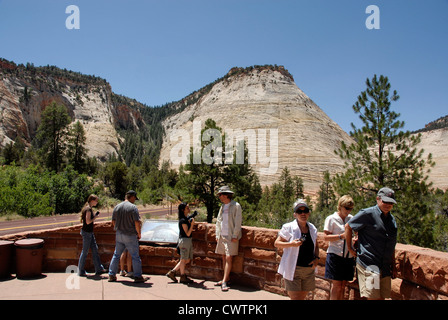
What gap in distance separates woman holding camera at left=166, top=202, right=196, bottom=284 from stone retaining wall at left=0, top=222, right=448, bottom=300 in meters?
0.34

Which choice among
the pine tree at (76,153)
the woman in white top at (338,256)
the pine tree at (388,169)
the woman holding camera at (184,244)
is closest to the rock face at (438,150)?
the pine tree at (388,169)

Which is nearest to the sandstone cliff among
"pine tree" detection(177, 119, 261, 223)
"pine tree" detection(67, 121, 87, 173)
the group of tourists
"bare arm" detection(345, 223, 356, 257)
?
"pine tree" detection(67, 121, 87, 173)

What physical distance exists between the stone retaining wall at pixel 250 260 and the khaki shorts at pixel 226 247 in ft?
0.74

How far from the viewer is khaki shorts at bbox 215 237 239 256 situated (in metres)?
4.71

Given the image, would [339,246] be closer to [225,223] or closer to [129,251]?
[225,223]

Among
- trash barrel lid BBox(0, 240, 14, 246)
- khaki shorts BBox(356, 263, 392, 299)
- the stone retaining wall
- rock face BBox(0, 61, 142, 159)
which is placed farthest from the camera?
rock face BBox(0, 61, 142, 159)

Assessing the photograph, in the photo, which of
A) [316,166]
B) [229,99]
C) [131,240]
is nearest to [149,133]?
[229,99]

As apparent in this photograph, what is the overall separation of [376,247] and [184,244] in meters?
2.93

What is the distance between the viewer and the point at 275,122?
82250mm

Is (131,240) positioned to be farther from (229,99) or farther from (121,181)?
(229,99)

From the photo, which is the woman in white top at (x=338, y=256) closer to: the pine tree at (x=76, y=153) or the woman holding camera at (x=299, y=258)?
the woman holding camera at (x=299, y=258)

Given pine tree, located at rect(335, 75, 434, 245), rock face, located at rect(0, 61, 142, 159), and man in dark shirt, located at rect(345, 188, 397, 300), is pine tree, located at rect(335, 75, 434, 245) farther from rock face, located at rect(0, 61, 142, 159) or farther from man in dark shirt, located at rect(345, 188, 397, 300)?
rock face, located at rect(0, 61, 142, 159)

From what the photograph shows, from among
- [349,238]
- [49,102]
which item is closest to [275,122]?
[49,102]

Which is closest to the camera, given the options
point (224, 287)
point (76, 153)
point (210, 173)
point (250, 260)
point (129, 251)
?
point (224, 287)
